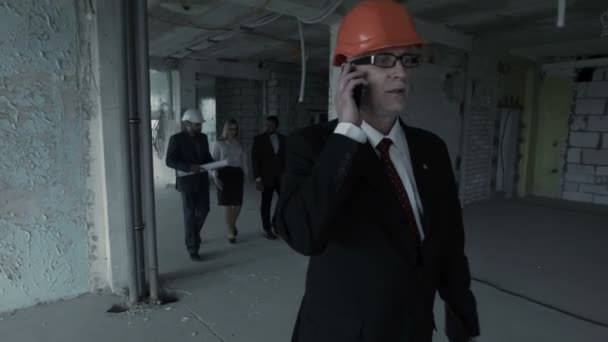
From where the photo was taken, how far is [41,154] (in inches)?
101

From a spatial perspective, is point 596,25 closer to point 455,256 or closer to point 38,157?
point 455,256

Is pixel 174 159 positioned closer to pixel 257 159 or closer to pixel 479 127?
pixel 257 159

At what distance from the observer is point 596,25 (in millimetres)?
5008

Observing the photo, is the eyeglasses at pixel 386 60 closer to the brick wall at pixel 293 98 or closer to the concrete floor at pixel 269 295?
the concrete floor at pixel 269 295

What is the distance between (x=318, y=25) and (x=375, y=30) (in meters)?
4.33

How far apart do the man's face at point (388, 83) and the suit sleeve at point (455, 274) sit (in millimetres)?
311

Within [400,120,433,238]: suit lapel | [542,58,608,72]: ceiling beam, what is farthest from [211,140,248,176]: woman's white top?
[542,58,608,72]: ceiling beam

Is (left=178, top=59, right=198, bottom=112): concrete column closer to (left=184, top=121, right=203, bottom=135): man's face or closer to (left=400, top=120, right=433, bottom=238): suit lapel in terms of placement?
(left=184, top=121, right=203, bottom=135): man's face

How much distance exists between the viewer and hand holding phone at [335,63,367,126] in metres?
0.88

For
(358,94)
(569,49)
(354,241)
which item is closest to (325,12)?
(358,94)

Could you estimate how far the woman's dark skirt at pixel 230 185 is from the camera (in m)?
4.06

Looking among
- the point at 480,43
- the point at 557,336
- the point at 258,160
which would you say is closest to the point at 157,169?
the point at 258,160

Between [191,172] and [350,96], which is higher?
[350,96]

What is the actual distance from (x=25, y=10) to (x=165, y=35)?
340cm
